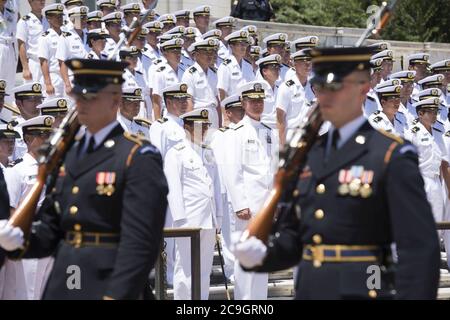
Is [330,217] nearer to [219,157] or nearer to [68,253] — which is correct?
[68,253]

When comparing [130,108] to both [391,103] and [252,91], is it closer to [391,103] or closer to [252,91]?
[252,91]

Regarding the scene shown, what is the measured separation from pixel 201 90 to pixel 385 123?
2.86 meters

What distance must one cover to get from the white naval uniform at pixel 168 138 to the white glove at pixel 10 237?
16.1 ft

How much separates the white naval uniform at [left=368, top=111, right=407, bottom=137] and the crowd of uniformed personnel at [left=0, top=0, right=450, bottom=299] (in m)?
0.03

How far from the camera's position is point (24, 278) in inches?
340

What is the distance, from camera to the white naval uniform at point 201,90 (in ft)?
47.2

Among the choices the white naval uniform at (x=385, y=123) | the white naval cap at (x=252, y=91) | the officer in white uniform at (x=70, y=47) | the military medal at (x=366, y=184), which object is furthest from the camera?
the officer in white uniform at (x=70, y=47)

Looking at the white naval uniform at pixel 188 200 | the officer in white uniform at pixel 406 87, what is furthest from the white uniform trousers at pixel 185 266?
the officer in white uniform at pixel 406 87

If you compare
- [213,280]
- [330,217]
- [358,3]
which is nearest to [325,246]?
[330,217]

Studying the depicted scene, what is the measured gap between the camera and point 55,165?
5.74m

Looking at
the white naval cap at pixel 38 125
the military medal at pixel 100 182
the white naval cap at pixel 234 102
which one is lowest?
the white naval cap at pixel 234 102

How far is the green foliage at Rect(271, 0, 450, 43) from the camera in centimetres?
2545

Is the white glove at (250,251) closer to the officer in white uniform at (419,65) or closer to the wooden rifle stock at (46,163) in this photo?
the wooden rifle stock at (46,163)

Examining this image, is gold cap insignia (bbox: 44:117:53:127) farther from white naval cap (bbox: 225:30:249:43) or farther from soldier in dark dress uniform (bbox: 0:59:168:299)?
white naval cap (bbox: 225:30:249:43)
